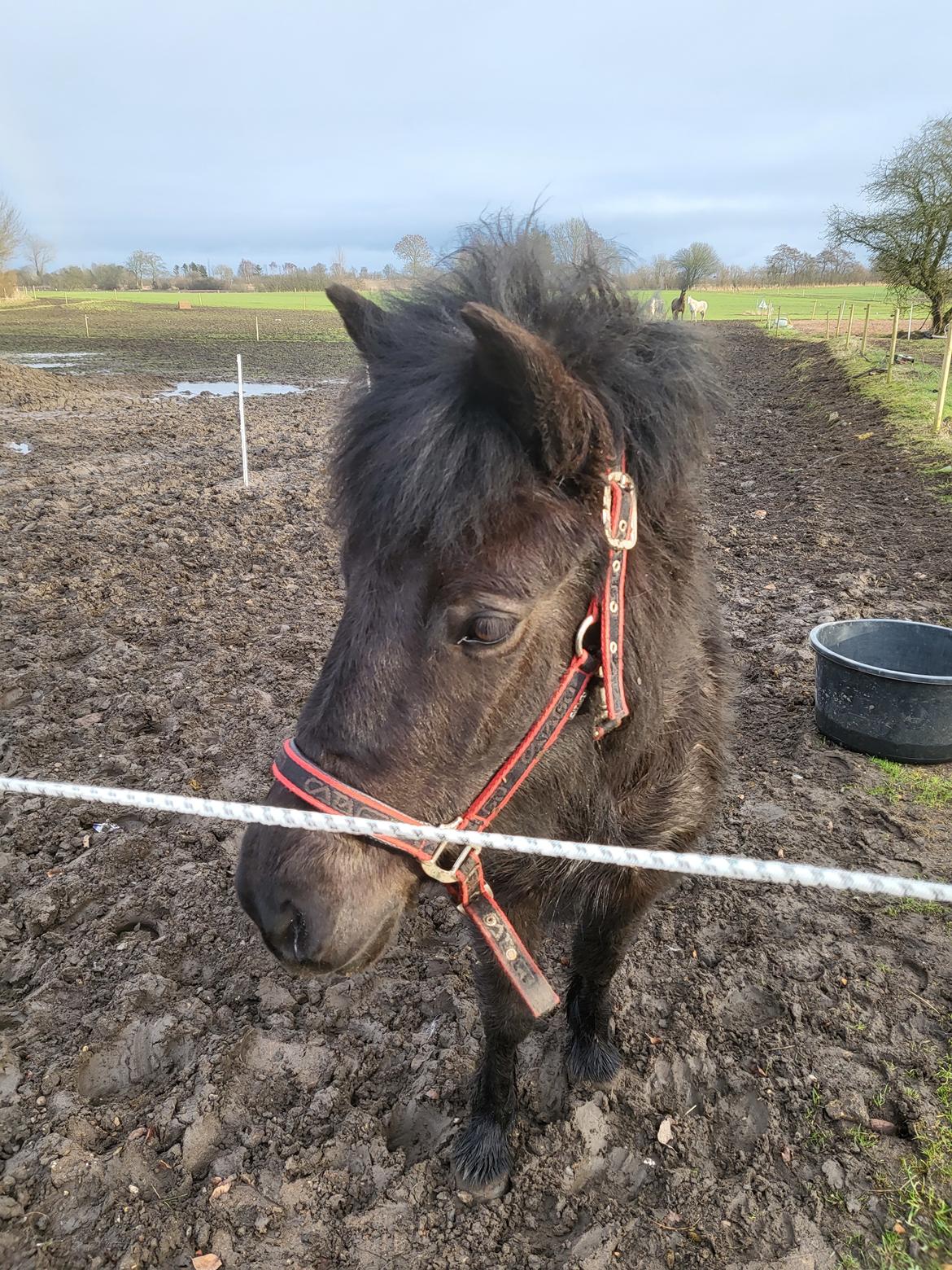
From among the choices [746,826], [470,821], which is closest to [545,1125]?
[470,821]

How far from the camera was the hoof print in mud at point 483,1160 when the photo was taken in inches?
103

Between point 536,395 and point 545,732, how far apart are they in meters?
0.83

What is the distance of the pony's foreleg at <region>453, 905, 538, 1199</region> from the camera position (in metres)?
2.55

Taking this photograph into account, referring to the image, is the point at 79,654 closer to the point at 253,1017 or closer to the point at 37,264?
the point at 253,1017

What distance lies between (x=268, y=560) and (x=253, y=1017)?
5.98m

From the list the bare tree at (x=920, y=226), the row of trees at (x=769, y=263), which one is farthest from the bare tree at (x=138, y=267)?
the bare tree at (x=920, y=226)

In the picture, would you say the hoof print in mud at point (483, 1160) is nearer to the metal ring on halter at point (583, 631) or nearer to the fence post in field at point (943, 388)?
the metal ring on halter at point (583, 631)

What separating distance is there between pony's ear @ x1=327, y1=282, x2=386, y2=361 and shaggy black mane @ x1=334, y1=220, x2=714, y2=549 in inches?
1.5

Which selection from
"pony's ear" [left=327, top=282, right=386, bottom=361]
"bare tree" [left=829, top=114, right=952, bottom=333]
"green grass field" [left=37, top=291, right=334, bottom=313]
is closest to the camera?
"pony's ear" [left=327, top=282, right=386, bottom=361]

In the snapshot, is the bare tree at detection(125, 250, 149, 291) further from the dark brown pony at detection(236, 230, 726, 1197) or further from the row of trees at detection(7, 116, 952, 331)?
the dark brown pony at detection(236, 230, 726, 1197)

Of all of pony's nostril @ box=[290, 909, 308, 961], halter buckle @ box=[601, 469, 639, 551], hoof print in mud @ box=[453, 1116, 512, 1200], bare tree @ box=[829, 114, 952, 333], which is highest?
bare tree @ box=[829, 114, 952, 333]

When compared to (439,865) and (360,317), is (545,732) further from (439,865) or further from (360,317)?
(360,317)

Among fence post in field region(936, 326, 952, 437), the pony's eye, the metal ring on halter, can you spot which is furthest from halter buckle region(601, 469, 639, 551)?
fence post in field region(936, 326, 952, 437)

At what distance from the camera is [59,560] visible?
8.02 meters
